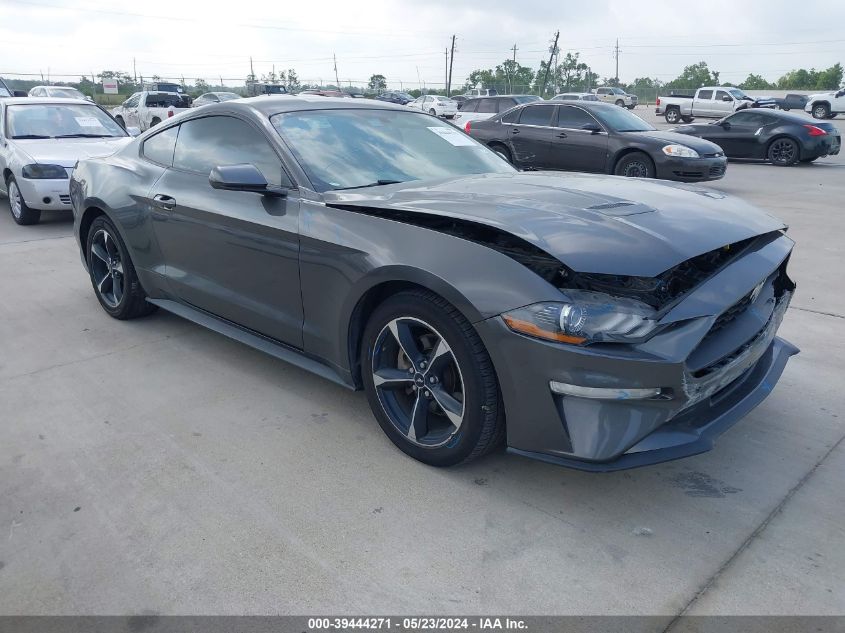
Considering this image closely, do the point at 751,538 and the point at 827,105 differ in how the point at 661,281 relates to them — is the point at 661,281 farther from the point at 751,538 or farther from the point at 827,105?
the point at 827,105

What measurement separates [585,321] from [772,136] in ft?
51.1

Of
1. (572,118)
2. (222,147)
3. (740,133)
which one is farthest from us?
(740,133)

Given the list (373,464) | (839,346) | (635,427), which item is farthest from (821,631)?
(839,346)

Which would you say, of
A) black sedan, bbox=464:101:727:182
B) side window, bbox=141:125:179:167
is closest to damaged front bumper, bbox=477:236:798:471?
side window, bbox=141:125:179:167

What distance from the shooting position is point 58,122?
31.6 feet

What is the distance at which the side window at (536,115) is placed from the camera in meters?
12.8

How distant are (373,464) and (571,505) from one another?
2.88ft

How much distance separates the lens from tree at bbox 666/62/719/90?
8538 centimetres

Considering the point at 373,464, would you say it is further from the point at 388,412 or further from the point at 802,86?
the point at 802,86

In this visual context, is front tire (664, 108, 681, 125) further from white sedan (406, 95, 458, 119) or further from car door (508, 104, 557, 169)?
car door (508, 104, 557, 169)

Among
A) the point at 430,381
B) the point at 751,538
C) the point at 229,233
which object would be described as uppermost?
the point at 229,233

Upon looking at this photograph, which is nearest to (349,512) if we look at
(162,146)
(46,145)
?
(162,146)

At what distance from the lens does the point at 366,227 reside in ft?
10.2

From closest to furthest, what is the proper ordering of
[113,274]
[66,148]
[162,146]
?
[162,146]
[113,274]
[66,148]
